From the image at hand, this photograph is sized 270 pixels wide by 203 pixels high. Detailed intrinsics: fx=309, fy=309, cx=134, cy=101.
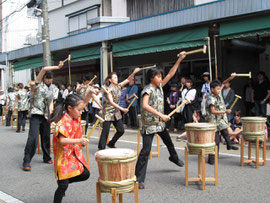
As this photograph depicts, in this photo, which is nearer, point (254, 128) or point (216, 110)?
point (254, 128)

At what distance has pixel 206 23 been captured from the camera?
29.7 ft

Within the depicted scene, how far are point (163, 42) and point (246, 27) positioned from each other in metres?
2.82

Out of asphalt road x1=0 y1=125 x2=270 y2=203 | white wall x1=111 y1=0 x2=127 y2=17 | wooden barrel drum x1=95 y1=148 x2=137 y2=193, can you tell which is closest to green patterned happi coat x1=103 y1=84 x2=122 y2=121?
asphalt road x1=0 y1=125 x2=270 y2=203

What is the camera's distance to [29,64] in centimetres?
1698

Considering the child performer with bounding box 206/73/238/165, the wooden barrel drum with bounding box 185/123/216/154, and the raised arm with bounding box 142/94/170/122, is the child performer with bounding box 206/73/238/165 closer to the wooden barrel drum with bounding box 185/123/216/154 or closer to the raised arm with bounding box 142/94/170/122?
the wooden barrel drum with bounding box 185/123/216/154

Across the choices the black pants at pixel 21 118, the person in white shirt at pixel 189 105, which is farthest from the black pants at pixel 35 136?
the black pants at pixel 21 118

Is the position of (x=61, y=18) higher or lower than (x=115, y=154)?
higher

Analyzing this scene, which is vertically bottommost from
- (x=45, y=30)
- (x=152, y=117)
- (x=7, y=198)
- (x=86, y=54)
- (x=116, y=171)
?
(x=7, y=198)

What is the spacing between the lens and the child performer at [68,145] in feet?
11.7

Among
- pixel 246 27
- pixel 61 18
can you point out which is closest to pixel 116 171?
pixel 246 27

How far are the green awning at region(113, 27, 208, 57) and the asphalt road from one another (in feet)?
12.3

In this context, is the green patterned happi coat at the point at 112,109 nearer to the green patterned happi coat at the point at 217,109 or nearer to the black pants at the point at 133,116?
the green patterned happi coat at the point at 217,109

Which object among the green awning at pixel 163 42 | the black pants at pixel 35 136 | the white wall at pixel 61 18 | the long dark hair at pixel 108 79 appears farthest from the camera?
the white wall at pixel 61 18

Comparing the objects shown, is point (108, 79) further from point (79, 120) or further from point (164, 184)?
point (79, 120)
